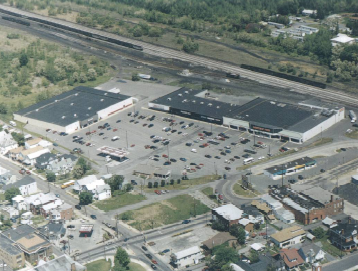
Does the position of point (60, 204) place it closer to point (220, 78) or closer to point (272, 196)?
point (272, 196)

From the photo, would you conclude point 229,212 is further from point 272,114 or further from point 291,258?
point 272,114

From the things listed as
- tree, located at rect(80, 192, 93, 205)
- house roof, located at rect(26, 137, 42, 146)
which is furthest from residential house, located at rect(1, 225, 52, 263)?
house roof, located at rect(26, 137, 42, 146)

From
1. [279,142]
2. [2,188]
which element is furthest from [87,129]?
[279,142]

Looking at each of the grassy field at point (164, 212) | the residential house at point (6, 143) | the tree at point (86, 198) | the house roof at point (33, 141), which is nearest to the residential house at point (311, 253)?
the grassy field at point (164, 212)


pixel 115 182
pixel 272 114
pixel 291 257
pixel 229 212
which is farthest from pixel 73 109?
pixel 291 257

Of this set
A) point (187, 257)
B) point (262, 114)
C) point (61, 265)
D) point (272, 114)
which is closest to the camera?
point (61, 265)

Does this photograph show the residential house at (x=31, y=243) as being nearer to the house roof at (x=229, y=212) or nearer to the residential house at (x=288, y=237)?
the house roof at (x=229, y=212)
